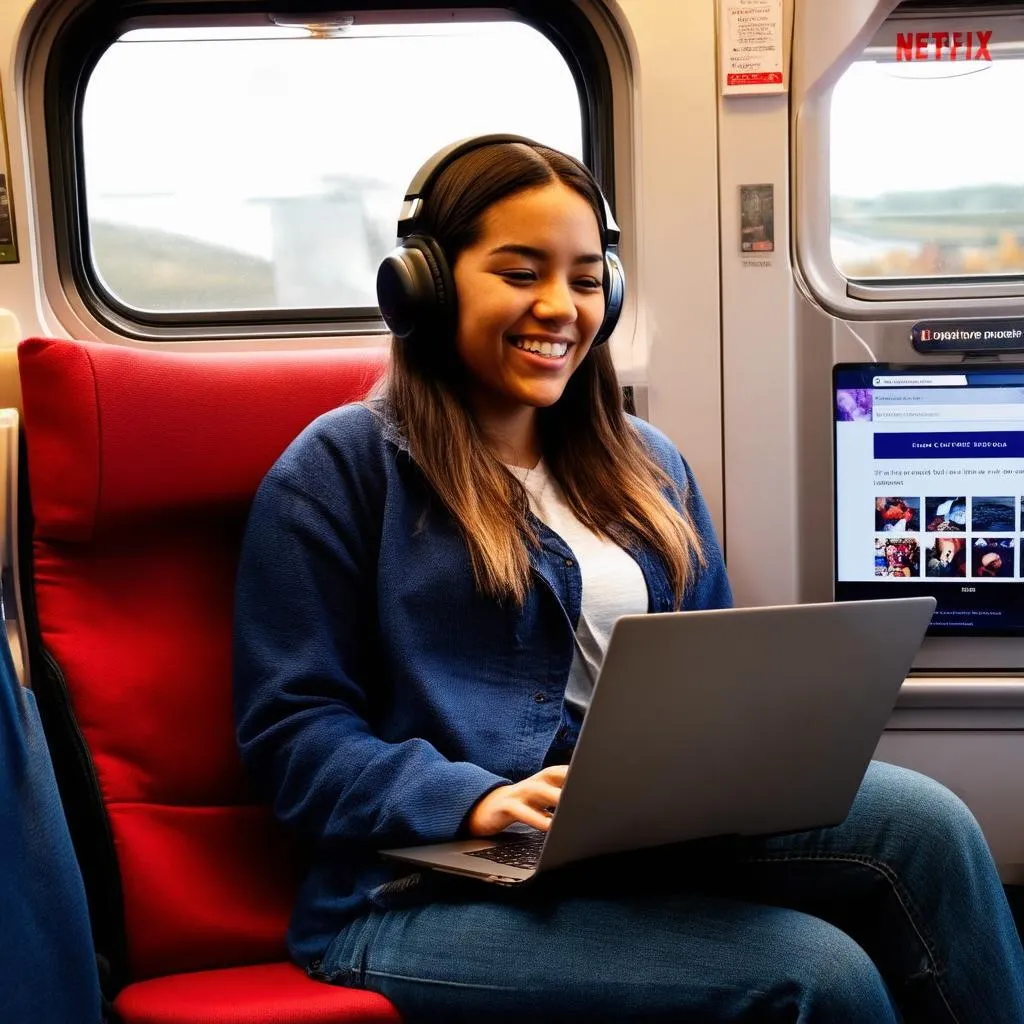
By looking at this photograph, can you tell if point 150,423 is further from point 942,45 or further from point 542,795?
point 942,45

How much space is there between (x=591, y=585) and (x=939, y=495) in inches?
32.5

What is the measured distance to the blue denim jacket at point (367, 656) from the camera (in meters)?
1.27

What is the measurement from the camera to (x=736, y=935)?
3.73ft

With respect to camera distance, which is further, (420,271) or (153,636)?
(153,636)

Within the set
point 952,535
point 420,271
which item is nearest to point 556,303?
point 420,271

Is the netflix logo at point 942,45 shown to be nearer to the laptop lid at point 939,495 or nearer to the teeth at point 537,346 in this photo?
the laptop lid at point 939,495

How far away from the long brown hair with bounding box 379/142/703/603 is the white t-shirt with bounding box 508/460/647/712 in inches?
0.8

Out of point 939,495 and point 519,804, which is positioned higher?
point 939,495

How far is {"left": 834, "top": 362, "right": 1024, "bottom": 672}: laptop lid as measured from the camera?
1988 millimetres

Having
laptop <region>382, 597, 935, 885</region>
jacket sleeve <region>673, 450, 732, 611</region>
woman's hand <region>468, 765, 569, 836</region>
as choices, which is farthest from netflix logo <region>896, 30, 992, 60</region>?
woman's hand <region>468, 765, 569, 836</region>

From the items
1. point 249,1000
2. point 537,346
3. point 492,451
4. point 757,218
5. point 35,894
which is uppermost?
point 757,218

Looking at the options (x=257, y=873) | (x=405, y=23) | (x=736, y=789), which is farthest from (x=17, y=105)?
(x=736, y=789)

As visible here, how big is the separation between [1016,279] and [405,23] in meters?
1.10

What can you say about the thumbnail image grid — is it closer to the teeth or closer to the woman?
the woman
